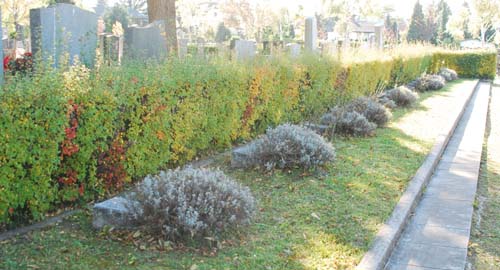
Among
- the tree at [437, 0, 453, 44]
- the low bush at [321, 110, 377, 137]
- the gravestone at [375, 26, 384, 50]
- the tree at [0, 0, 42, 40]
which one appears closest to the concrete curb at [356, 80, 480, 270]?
the low bush at [321, 110, 377, 137]

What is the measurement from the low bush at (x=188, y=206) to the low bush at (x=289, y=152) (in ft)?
6.28

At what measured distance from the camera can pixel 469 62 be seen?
27.9m

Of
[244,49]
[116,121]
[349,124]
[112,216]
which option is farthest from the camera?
[244,49]

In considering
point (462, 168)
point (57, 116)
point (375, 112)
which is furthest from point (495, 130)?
point (57, 116)

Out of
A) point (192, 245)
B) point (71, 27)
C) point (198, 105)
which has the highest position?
point (71, 27)

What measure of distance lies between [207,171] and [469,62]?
85.6 feet

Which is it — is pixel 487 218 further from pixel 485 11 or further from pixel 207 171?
pixel 485 11

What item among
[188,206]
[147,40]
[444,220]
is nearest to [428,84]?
[147,40]

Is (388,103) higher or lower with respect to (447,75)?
lower

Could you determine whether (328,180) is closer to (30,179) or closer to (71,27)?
(30,179)

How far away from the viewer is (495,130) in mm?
11766

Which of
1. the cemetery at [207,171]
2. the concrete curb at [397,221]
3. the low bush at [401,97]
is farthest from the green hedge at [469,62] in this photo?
the concrete curb at [397,221]

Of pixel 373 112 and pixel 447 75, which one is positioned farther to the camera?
pixel 447 75

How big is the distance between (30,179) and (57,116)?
57cm
